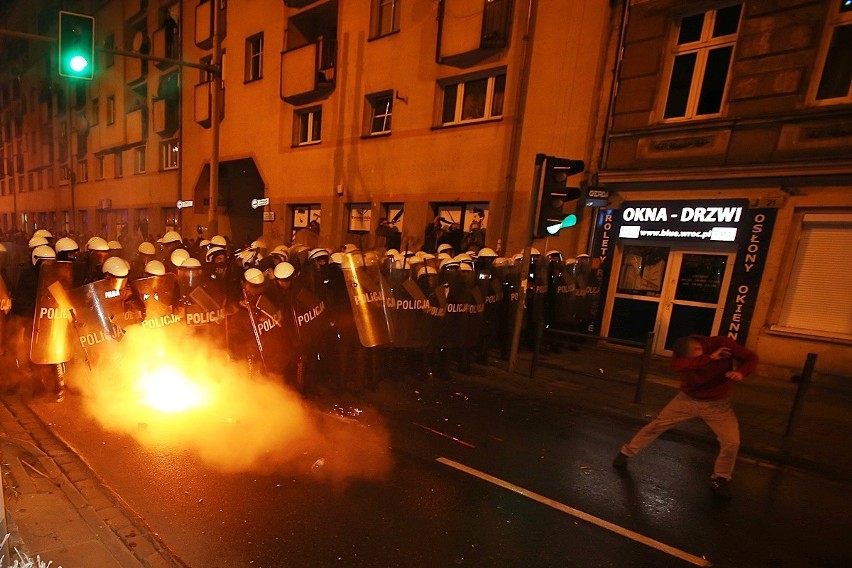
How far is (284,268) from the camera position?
5426 millimetres

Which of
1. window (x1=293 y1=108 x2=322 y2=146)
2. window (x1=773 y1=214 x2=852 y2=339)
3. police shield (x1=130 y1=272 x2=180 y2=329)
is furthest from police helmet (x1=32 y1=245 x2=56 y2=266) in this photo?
window (x1=293 y1=108 x2=322 y2=146)

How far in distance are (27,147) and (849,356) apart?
50.6 metres

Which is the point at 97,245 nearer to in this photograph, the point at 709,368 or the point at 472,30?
the point at 709,368

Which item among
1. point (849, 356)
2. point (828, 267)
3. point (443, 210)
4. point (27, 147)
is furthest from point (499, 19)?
point (27, 147)

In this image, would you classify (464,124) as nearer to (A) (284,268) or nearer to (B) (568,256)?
(B) (568,256)

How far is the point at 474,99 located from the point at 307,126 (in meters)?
7.31

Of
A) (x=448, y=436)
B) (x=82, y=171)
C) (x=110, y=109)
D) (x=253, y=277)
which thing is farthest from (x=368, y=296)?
(x=82, y=171)

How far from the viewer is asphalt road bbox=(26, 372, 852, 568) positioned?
3.07m

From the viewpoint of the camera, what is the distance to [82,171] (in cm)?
3020

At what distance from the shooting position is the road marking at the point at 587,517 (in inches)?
126

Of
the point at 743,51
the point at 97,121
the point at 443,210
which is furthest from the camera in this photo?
the point at 97,121

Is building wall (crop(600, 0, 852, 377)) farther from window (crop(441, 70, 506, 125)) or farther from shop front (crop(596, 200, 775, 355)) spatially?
window (crop(441, 70, 506, 125))

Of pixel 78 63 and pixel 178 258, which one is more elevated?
pixel 78 63

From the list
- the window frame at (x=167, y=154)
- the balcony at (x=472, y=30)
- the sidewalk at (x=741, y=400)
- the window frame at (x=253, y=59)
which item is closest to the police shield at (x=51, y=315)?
the sidewalk at (x=741, y=400)
